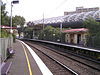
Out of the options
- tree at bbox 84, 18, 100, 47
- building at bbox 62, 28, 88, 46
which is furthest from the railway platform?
building at bbox 62, 28, 88, 46

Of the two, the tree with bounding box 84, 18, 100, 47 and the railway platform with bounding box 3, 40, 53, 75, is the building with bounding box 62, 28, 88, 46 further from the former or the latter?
the railway platform with bounding box 3, 40, 53, 75

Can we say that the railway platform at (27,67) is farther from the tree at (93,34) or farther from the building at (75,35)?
the building at (75,35)

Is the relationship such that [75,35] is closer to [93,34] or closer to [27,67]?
[93,34]

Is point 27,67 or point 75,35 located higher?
point 75,35

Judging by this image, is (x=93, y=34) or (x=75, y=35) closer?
(x=93, y=34)

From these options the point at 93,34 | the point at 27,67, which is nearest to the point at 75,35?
the point at 93,34

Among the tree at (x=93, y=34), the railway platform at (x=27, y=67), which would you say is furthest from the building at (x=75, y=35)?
the railway platform at (x=27, y=67)

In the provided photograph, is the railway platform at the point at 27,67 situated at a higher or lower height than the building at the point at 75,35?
lower

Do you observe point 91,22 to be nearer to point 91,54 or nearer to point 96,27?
point 96,27

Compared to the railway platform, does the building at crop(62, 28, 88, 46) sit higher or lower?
higher

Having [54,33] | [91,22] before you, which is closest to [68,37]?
[54,33]

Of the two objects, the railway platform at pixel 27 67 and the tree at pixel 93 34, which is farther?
the tree at pixel 93 34

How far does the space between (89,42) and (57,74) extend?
72.6ft

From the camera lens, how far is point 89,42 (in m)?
33.8
